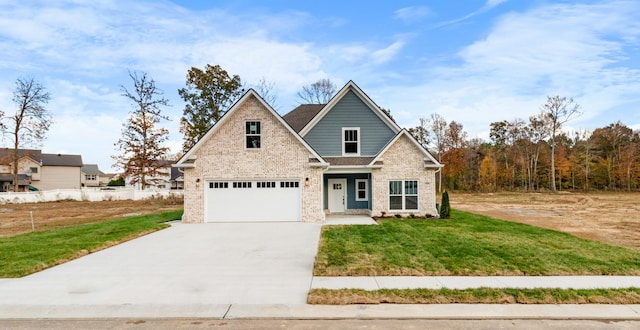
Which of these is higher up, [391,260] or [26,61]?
[26,61]

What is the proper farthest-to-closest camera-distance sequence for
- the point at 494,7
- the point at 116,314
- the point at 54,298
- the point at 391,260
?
1. the point at 494,7
2. the point at 391,260
3. the point at 54,298
4. the point at 116,314

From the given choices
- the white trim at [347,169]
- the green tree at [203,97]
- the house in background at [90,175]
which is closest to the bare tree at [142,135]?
the green tree at [203,97]

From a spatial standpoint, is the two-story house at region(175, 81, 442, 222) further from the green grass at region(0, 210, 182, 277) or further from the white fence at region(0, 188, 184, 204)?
the white fence at region(0, 188, 184, 204)

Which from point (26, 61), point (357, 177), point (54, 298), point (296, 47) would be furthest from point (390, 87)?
point (54, 298)

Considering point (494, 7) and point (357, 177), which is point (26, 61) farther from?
point (494, 7)

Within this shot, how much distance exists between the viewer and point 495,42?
18172 mm

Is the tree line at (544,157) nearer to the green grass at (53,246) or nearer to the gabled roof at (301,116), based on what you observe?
the gabled roof at (301,116)

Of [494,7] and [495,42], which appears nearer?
[494,7]

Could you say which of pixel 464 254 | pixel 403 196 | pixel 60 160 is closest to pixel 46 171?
pixel 60 160

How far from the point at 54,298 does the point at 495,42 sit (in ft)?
65.5

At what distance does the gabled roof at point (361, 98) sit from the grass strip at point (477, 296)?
13.2 meters

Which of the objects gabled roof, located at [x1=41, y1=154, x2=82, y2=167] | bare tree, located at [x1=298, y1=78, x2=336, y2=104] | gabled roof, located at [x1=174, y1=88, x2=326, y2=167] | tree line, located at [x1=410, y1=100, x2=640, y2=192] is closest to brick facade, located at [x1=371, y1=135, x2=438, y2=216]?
gabled roof, located at [x1=174, y1=88, x2=326, y2=167]

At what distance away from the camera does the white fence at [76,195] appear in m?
34.1

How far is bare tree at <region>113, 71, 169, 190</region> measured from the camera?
112 feet
